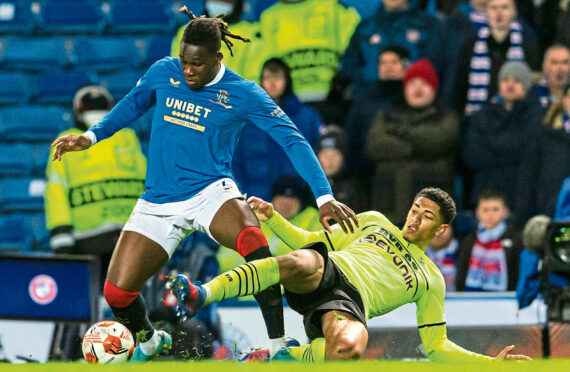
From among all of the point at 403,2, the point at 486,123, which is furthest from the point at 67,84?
the point at 486,123

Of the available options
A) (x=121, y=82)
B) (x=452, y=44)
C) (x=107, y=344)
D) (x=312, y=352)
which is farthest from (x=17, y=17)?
(x=312, y=352)

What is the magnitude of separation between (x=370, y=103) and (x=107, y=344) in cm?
341

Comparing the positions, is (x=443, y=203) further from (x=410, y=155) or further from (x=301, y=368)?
(x=301, y=368)

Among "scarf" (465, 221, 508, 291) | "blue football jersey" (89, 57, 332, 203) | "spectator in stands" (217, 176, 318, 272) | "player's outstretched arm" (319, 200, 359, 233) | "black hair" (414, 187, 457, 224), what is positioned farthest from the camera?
"spectator in stands" (217, 176, 318, 272)

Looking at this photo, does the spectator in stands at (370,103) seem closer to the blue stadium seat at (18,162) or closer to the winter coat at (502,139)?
the winter coat at (502,139)

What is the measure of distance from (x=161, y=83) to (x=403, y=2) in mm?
3387

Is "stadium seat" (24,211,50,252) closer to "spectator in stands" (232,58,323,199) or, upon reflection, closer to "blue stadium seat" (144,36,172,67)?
"blue stadium seat" (144,36,172,67)

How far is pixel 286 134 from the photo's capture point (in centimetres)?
627

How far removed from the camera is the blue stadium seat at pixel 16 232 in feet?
32.9

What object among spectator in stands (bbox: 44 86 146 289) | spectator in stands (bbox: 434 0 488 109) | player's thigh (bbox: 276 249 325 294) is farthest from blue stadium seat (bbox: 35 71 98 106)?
player's thigh (bbox: 276 249 325 294)

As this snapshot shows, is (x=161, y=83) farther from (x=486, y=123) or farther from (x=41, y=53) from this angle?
(x=41, y=53)

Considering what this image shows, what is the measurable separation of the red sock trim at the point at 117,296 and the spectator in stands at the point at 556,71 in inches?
155

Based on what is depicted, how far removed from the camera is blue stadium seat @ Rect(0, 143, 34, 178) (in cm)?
1035

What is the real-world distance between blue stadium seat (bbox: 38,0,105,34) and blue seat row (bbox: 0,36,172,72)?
10cm
